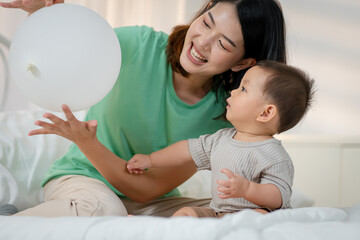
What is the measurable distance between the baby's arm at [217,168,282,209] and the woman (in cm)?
36

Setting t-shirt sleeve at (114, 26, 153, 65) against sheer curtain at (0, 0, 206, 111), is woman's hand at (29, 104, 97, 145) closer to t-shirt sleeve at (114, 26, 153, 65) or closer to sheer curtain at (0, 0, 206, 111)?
t-shirt sleeve at (114, 26, 153, 65)

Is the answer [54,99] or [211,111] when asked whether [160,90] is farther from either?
[54,99]

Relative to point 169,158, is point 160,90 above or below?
above

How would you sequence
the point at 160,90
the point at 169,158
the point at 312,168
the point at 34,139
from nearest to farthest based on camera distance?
the point at 169,158, the point at 160,90, the point at 34,139, the point at 312,168

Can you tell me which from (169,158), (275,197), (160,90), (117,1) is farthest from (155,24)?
(275,197)

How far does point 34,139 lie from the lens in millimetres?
1775

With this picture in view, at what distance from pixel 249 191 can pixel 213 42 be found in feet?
1.46

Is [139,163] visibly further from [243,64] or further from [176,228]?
[176,228]

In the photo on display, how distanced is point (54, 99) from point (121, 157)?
44 centimetres

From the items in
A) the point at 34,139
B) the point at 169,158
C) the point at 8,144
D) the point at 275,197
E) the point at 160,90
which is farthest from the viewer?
the point at 34,139

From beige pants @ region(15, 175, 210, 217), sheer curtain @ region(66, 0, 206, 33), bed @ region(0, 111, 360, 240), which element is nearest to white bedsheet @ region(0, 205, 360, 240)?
bed @ region(0, 111, 360, 240)

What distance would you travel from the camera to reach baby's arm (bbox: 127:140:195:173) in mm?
1264

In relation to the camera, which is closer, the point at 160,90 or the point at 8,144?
the point at 160,90

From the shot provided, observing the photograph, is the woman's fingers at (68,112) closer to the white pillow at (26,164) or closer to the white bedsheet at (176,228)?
the white bedsheet at (176,228)
